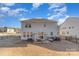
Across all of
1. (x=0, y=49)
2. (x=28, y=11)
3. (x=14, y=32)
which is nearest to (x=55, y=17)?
(x=28, y=11)

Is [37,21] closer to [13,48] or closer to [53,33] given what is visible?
[53,33]

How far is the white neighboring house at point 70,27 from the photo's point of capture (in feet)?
11.1

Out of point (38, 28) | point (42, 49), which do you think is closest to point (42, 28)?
point (38, 28)

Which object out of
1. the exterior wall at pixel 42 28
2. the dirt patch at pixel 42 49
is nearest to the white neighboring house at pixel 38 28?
the exterior wall at pixel 42 28

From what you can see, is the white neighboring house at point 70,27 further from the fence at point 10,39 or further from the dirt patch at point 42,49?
the fence at point 10,39

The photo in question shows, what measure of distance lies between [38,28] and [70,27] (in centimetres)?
42

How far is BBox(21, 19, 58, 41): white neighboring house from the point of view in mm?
3402

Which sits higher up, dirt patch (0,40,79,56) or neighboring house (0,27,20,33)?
neighboring house (0,27,20,33)

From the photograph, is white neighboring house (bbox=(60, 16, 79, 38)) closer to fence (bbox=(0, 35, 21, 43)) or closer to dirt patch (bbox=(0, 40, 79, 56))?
dirt patch (bbox=(0, 40, 79, 56))

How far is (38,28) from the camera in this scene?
3.41 m

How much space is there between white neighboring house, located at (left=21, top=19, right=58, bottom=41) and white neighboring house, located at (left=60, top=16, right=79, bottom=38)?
94 millimetres

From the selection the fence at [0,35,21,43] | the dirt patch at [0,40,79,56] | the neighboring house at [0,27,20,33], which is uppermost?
the neighboring house at [0,27,20,33]

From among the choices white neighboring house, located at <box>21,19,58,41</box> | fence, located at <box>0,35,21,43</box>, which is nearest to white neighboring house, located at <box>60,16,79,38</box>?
white neighboring house, located at <box>21,19,58,41</box>

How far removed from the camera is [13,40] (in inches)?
136
